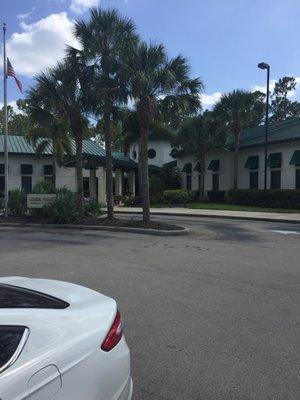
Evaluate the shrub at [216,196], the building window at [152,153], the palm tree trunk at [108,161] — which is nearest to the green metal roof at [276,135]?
the shrub at [216,196]

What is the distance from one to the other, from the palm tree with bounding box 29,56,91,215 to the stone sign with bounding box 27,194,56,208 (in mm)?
1502

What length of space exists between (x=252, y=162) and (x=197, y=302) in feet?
114

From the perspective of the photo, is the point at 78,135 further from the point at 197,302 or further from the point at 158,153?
the point at 158,153

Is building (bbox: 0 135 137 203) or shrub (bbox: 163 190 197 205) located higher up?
building (bbox: 0 135 137 203)

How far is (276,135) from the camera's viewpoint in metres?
39.7

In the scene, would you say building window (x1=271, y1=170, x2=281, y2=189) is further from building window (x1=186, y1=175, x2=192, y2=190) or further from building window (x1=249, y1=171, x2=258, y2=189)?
building window (x1=186, y1=175, x2=192, y2=190)

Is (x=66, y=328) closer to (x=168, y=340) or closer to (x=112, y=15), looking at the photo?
(x=168, y=340)

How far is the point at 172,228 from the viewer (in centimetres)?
1803

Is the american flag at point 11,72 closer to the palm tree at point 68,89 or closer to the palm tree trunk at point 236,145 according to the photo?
the palm tree at point 68,89

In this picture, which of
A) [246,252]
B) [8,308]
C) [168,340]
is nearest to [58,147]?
[246,252]

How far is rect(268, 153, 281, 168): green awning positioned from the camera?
38.2 m

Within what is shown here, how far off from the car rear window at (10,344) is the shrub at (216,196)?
3989 cm

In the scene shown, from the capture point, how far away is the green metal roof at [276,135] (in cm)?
3759

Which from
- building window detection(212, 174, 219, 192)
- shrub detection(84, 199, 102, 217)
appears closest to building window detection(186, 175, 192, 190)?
building window detection(212, 174, 219, 192)
